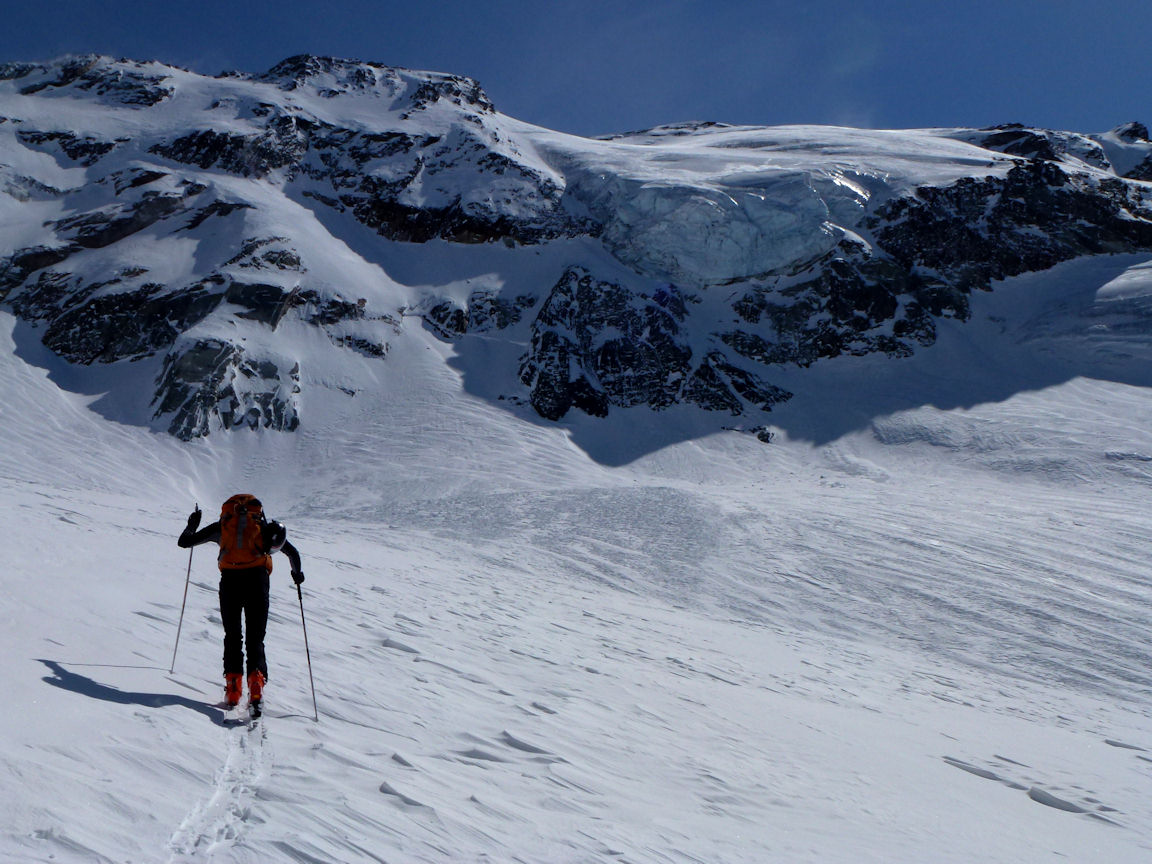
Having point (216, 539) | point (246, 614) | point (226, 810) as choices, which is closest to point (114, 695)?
point (246, 614)

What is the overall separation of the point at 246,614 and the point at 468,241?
5325cm

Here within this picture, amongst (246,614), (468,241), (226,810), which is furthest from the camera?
(468,241)

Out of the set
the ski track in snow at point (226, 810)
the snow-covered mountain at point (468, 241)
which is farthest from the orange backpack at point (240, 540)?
the snow-covered mountain at point (468, 241)

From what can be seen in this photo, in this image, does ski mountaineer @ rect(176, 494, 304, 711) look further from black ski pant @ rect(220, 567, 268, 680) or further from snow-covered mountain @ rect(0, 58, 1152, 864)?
snow-covered mountain @ rect(0, 58, 1152, 864)

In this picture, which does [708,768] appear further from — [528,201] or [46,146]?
[46,146]

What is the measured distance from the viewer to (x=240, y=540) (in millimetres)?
5535

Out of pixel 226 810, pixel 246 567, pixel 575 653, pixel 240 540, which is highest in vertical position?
pixel 240 540

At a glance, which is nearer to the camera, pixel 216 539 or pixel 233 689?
pixel 233 689

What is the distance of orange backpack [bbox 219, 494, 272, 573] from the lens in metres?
5.52

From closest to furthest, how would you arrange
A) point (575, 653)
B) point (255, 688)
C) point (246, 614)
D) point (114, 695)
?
point (114, 695) < point (255, 688) < point (246, 614) < point (575, 653)

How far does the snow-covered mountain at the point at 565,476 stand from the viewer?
4.72m

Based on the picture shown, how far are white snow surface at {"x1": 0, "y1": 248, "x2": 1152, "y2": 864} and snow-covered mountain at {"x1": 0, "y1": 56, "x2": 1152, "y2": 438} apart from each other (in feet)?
22.1

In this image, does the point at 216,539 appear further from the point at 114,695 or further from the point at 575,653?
the point at 575,653

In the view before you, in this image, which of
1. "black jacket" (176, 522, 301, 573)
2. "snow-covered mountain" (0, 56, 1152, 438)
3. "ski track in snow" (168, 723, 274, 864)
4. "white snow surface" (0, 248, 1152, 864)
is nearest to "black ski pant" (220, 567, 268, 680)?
"black jacket" (176, 522, 301, 573)
